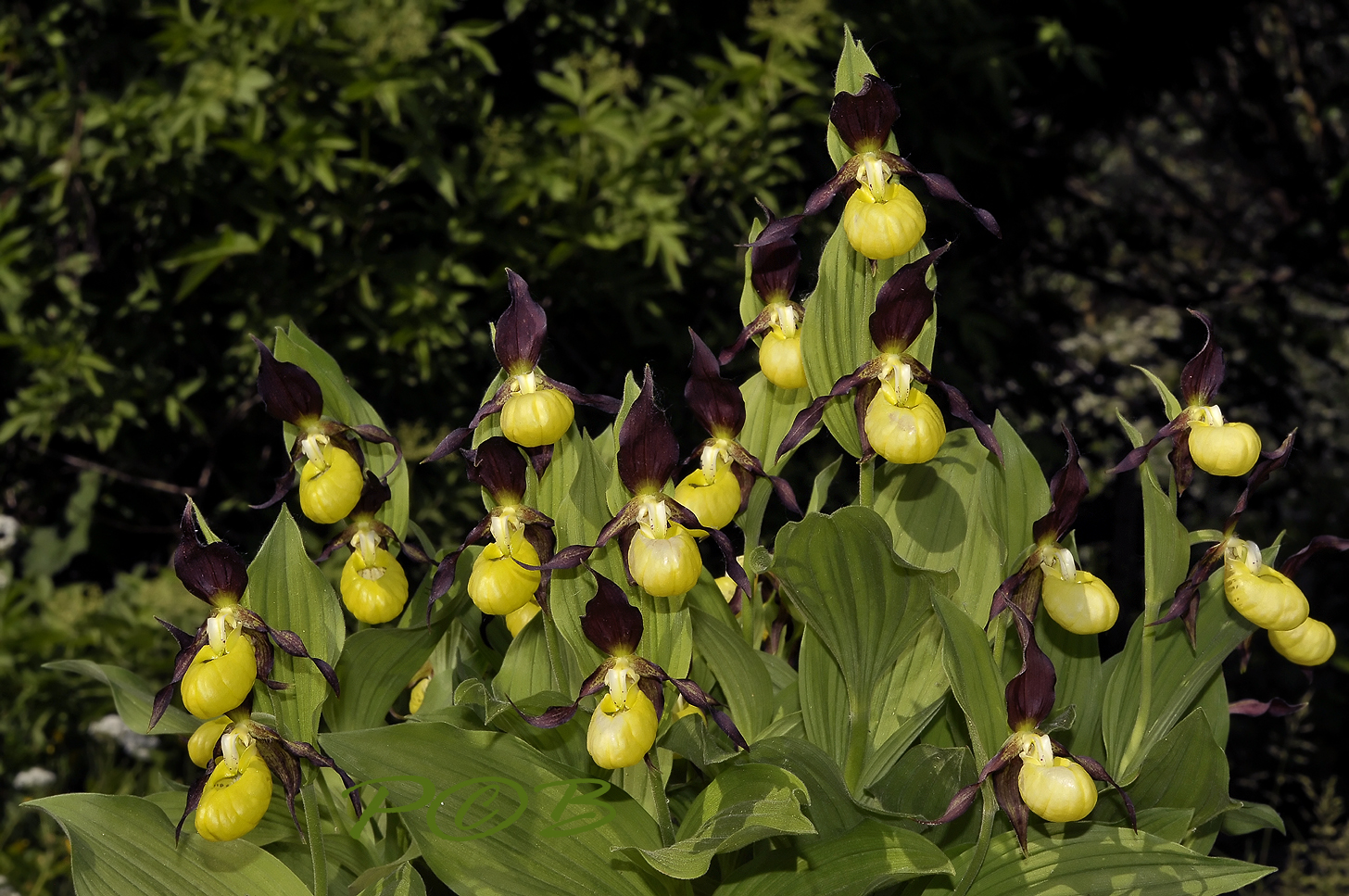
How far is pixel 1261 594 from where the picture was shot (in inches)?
35.9

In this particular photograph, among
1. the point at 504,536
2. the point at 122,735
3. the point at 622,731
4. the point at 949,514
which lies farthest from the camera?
the point at 122,735

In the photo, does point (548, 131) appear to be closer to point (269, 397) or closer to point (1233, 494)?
point (269, 397)

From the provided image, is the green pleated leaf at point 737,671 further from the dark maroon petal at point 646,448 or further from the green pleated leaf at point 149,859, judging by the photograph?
the green pleated leaf at point 149,859

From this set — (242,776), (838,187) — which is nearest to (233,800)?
(242,776)

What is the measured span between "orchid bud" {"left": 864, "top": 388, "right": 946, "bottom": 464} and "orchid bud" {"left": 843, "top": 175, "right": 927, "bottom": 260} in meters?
0.11

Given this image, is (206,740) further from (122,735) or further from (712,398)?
(122,735)

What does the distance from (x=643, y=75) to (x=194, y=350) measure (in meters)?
1.12

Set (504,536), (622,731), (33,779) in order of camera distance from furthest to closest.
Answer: (33,779) → (504,536) → (622,731)

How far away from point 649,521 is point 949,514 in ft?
1.03

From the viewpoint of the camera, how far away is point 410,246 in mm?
2367

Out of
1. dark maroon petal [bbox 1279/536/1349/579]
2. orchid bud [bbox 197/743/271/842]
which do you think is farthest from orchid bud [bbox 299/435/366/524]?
dark maroon petal [bbox 1279/536/1349/579]

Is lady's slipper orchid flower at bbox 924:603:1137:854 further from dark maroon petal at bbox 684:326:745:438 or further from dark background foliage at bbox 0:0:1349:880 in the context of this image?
dark background foliage at bbox 0:0:1349:880

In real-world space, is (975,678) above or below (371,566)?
above

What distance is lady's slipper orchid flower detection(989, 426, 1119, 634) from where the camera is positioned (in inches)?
33.8
